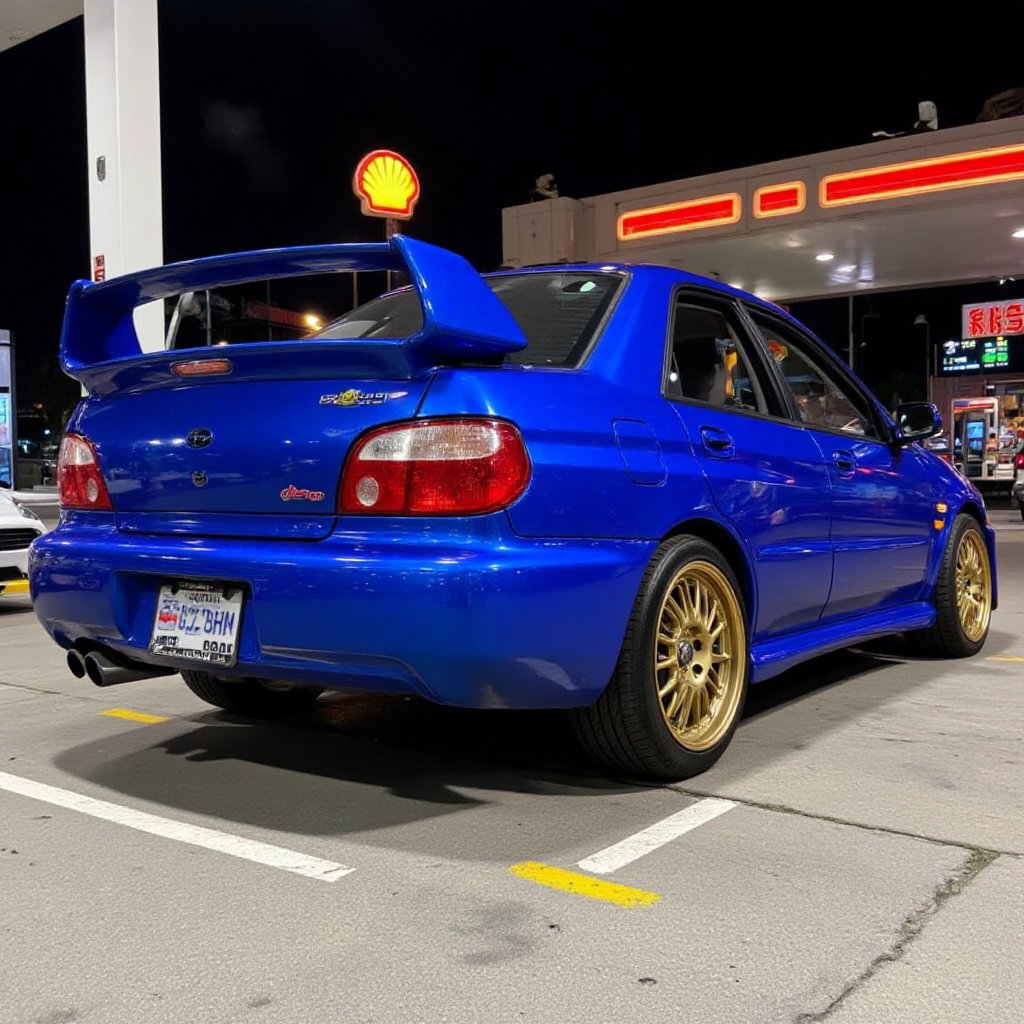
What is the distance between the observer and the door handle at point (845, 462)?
4.18 meters

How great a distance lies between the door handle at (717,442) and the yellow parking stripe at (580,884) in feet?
4.56

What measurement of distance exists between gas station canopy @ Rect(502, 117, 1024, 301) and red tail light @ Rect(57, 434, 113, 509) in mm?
12787

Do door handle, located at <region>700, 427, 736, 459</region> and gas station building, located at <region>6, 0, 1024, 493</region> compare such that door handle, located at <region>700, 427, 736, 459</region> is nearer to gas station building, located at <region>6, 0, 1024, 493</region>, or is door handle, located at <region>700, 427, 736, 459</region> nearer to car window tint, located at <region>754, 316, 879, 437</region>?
car window tint, located at <region>754, 316, 879, 437</region>

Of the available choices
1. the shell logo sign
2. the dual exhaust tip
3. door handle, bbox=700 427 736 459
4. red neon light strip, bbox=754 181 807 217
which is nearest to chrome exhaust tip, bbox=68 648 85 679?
the dual exhaust tip

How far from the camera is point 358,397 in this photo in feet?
9.23

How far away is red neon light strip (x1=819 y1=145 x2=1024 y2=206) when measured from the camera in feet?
43.4

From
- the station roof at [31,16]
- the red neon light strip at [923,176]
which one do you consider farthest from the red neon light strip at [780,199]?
the station roof at [31,16]

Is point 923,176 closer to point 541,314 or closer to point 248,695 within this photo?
point 541,314

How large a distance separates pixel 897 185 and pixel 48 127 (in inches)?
1547

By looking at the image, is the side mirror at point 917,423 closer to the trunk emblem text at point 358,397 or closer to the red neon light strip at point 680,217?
the trunk emblem text at point 358,397

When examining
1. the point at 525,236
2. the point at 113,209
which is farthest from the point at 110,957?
the point at 525,236

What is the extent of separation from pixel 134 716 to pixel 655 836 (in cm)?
235

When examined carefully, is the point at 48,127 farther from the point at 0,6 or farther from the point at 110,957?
the point at 110,957

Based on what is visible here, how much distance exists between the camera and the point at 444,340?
107 inches
